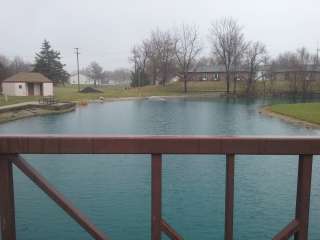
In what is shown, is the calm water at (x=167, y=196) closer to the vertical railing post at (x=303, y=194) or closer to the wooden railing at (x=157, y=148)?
the vertical railing post at (x=303, y=194)

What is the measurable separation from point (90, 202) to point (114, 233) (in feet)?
5.46

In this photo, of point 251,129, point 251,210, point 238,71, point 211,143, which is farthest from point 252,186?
point 238,71

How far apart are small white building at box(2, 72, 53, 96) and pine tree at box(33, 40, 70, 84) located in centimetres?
1014

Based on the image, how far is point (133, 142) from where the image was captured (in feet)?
6.40

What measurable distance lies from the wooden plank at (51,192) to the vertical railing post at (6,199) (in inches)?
2.7

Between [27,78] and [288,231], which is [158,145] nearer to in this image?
[288,231]

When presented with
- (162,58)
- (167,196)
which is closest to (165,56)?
(162,58)

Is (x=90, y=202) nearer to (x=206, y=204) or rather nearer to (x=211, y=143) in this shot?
A: (x=206, y=204)

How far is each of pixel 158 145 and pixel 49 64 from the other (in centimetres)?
6405

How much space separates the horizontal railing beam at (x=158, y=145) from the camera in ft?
6.41

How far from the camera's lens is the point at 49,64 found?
61844 millimetres

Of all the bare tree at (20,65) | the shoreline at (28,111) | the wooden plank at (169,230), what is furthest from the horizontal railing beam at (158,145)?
the bare tree at (20,65)

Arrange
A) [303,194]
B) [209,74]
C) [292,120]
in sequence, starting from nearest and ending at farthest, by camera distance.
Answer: [303,194]
[292,120]
[209,74]

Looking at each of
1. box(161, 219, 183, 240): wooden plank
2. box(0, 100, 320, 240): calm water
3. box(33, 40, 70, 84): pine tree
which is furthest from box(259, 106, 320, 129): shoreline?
box(33, 40, 70, 84): pine tree
